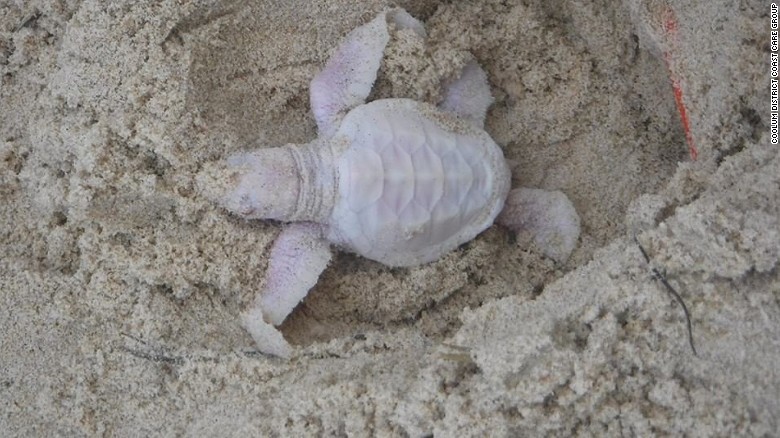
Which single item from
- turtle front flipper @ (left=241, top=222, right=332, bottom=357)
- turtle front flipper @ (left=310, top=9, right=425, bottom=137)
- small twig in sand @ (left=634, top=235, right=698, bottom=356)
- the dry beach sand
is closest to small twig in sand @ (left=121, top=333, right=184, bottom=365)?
the dry beach sand

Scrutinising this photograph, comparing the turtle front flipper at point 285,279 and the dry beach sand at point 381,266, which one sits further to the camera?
the turtle front flipper at point 285,279

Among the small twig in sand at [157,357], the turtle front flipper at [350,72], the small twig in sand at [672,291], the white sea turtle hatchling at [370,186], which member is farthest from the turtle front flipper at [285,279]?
the small twig in sand at [672,291]

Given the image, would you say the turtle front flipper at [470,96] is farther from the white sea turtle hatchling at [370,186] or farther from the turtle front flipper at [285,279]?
the turtle front flipper at [285,279]

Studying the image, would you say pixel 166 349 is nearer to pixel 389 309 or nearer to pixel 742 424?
pixel 389 309

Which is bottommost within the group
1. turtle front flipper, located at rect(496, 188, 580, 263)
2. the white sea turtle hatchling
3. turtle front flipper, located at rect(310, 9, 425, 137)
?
turtle front flipper, located at rect(496, 188, 580, 263)

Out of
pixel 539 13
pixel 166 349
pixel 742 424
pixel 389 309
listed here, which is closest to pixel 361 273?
pixel 389 309

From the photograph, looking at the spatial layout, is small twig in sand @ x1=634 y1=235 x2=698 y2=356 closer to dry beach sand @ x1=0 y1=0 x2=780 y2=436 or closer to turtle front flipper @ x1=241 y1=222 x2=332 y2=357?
dry beach sand @ x1=0 y1=0 x2=780 y2=436

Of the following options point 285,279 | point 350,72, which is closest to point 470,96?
point 350,72
